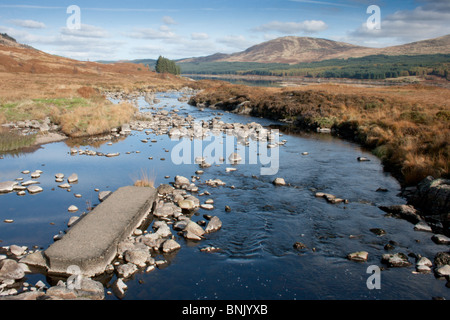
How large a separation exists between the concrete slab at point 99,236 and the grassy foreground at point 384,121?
12.0 m

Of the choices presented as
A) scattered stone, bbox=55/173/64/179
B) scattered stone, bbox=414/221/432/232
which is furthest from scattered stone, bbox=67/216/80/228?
scattered stone, bbox=414/221/432/232

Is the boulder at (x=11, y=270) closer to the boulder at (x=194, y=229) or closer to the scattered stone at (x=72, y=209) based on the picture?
the scattered stone at (x=72, y=209)

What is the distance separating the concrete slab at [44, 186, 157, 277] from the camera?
7.62 metres

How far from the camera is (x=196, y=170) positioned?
16.1 meters

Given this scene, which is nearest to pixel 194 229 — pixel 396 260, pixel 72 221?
pixel 72 221

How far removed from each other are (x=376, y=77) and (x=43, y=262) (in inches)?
5819

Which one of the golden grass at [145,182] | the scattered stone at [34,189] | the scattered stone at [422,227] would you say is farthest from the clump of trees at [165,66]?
the scattered stone at [422,227]

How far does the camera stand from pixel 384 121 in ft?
77.7

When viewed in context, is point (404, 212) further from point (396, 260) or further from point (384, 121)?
point (384, 121)

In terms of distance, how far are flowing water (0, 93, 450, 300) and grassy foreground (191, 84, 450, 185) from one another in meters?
1.43

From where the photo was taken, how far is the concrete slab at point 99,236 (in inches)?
300
